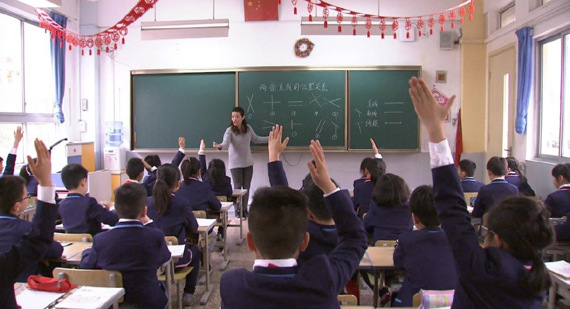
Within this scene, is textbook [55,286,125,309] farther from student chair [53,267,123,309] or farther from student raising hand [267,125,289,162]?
student raising hand [267,125,289,162]

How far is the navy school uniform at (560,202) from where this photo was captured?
335 cm

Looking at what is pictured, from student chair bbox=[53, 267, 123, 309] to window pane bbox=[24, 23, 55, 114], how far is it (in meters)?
4.80

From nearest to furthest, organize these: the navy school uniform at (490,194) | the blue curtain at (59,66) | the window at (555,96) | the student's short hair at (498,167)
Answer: the navy school uniform at (490,194), the student's short hair at (498,167), the window at (555,96), the blue curtain at (59,66)

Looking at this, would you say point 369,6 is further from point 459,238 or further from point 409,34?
point 459,238

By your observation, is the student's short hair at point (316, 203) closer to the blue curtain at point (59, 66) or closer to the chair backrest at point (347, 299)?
the chair backrest at point (347, 299)

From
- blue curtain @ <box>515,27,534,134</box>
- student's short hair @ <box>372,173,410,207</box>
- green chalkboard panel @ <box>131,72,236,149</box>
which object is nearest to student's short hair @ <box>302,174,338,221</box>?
student's short hair @ <box>372,173,410,207</box>

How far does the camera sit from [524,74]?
193 inches

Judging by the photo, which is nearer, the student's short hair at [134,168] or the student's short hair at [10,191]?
the student's short hair at [10,191]

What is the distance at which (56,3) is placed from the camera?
4488 millimetres

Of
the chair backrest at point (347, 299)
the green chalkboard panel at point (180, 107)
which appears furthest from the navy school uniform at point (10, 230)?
the green chalkboard panel at point (180, 107)

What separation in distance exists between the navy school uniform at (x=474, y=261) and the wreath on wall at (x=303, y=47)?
5.44 m

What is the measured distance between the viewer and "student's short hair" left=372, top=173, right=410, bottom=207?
280 centimetres

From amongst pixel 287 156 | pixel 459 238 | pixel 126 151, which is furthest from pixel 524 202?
pixel 126 151

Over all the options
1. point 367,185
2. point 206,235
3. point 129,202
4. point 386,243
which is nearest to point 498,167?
point 367,185
